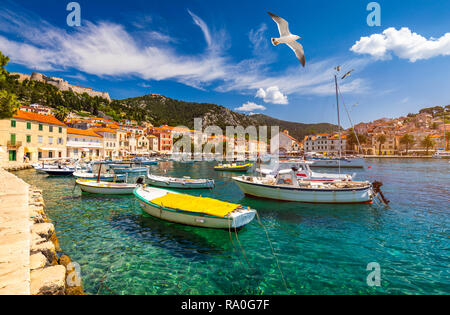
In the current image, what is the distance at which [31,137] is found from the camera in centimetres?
3862

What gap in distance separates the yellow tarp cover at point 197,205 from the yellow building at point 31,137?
129ft

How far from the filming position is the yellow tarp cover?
8977 millimetres

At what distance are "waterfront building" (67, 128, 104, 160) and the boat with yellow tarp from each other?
5067 centimetres

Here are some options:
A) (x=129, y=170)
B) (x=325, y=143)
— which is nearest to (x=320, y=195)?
(x=129, y=170)

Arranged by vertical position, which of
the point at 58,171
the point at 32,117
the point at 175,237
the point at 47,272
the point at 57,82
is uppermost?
the point at 57,82

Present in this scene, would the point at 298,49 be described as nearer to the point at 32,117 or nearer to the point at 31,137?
the point at 31,137

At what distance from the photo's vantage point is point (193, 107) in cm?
17150

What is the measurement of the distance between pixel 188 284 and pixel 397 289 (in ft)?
20.2

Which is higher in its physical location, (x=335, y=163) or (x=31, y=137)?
(x=31, y=137)

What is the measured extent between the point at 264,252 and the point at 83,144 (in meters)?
60.5

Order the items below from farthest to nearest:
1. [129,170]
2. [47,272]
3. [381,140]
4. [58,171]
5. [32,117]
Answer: [381,140] → [32,117] → [129,170] → [58,171] → [47,272]

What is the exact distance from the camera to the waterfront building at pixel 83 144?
162 ft

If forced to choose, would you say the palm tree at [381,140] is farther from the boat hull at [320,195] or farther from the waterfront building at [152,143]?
the waterfront building at [152,143]
